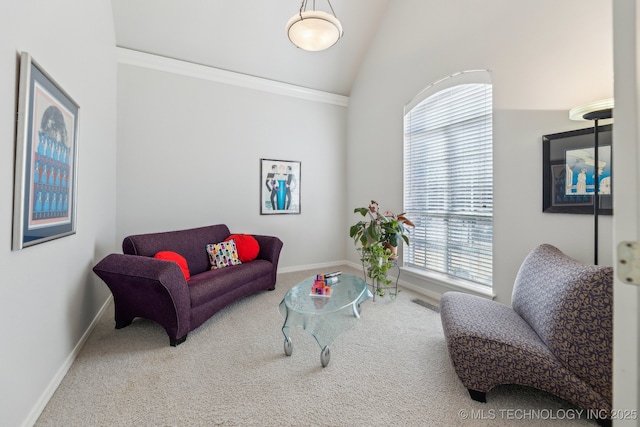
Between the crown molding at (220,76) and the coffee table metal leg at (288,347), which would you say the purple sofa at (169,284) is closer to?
the coffee table metal leg at (288,347)

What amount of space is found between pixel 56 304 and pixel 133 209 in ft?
6.62

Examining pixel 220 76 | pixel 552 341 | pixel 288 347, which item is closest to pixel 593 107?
pixel 552 341

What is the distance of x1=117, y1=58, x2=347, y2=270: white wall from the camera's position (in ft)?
11.7

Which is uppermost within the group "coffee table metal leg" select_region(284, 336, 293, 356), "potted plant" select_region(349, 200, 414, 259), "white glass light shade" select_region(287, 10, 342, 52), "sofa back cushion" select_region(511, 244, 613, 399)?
"white glass light shade" select_region(287, 10, 342, 52)

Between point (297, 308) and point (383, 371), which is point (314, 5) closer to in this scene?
point (297, 308)

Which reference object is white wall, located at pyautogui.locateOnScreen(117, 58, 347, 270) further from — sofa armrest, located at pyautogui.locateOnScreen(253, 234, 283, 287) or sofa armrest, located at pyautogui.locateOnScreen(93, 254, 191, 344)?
sofa armrest, located at pyautogui.locateOnScreen(93, 254, 191, 344)

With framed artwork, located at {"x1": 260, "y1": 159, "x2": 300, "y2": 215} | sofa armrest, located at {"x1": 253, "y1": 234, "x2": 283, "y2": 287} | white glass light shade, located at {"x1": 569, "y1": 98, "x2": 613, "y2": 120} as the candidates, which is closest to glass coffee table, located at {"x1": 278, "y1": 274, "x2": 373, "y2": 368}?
sofa armrest, located at {"x1": 253, "y1": 234, "x2": 283, "y2": 287}

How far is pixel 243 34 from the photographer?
12.3 ft

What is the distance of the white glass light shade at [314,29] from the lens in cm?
232

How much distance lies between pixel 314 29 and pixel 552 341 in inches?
113

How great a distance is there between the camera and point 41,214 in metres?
1.54

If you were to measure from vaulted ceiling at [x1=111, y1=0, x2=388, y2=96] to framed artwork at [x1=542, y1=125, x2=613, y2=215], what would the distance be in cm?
312

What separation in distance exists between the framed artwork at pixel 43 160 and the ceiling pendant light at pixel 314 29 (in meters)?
1.83

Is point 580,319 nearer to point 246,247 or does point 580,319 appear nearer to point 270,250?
point 270,250
